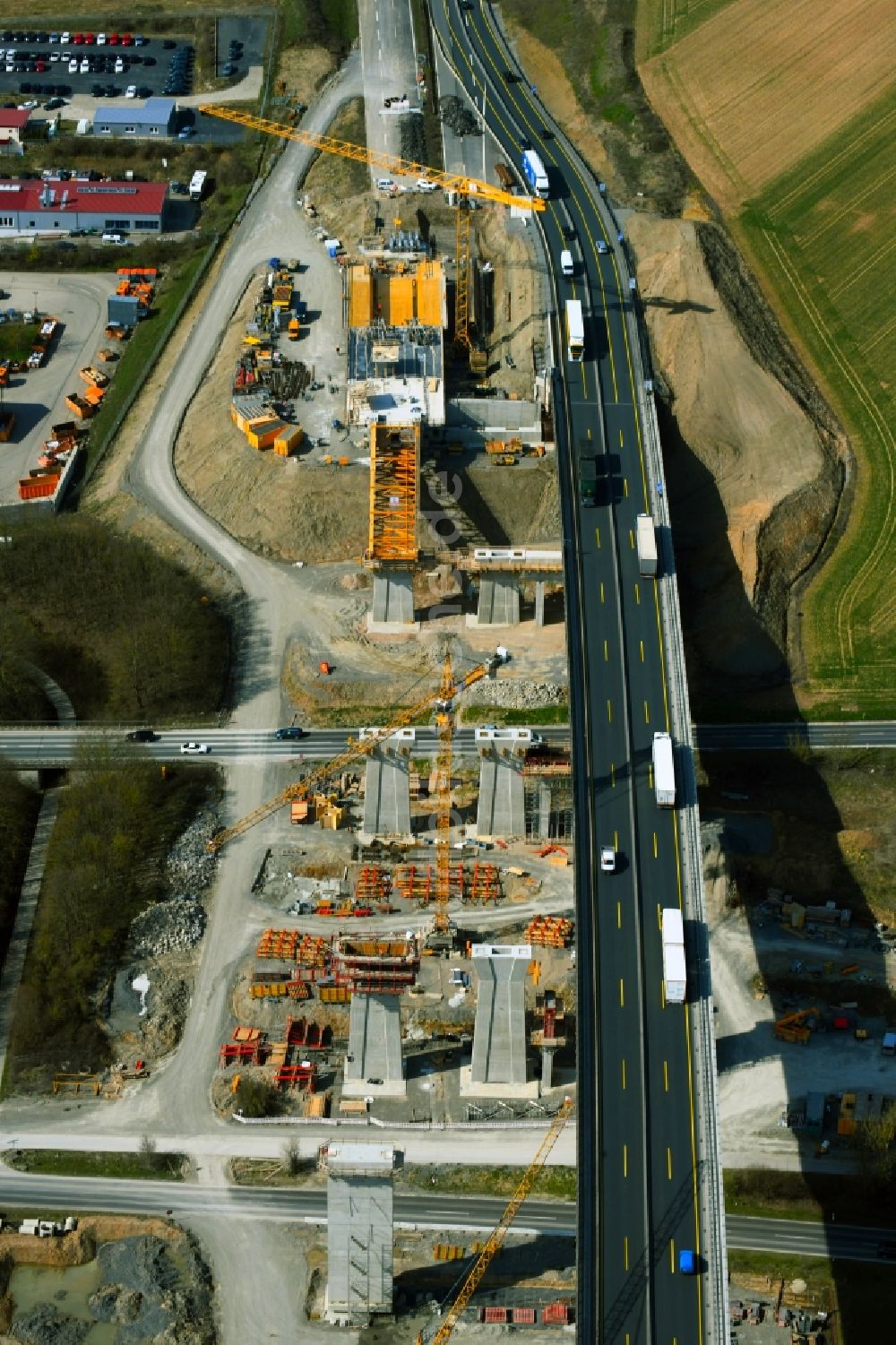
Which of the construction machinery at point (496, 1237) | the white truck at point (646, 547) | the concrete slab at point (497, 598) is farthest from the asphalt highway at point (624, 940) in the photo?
the construction machinery at point (496, 1237)

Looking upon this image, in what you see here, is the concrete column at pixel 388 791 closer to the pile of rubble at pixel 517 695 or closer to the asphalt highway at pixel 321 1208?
the pile of rubble at pixel 517 695

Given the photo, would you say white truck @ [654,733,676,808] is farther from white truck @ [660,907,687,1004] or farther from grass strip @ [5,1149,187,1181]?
grass strip @ [5,1149,187,1181]

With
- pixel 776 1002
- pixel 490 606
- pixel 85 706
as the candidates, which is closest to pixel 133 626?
pixel 85 706

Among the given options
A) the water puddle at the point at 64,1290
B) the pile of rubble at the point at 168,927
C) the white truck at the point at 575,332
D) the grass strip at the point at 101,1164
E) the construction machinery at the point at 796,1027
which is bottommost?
the water puddle at the point at 64,1290

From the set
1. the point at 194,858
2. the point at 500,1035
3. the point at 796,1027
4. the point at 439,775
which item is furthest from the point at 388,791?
the point at 796,1027

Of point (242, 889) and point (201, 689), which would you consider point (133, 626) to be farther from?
→ point (242, 889)

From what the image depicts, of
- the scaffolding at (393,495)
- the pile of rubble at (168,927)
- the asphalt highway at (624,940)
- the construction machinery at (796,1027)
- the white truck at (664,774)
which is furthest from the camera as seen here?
the scaffolding at (393,495)
